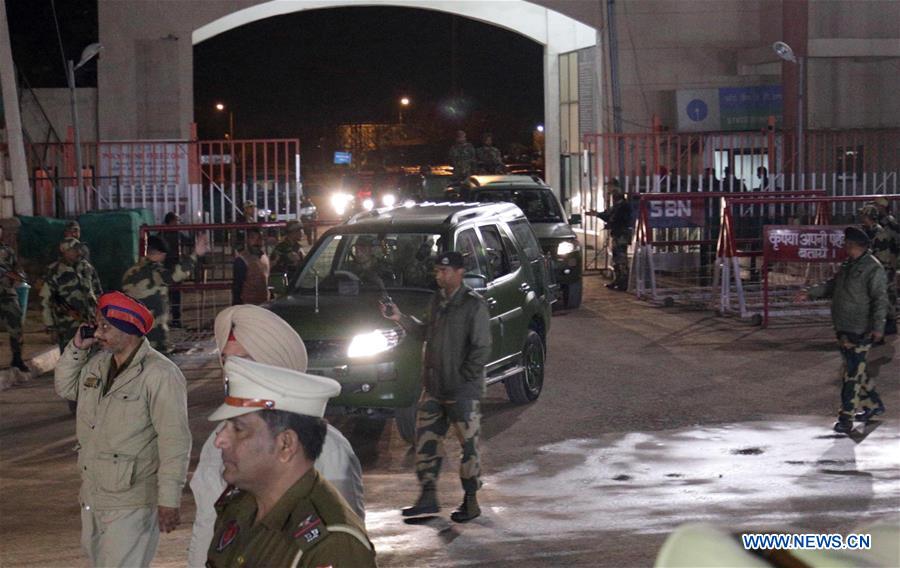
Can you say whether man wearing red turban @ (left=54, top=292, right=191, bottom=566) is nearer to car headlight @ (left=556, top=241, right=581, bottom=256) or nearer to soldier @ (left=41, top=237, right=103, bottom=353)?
soldier @ (left=41, top=237, right=103, bottom=353)

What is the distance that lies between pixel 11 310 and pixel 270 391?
A: 1182 cm

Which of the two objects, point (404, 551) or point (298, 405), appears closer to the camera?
point (298, 405)

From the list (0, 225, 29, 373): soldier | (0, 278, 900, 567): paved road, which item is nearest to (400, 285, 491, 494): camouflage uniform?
(0, 278, 900, 567): paved road

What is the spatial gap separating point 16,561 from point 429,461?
2643 millimetres

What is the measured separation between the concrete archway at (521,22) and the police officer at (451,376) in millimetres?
23478

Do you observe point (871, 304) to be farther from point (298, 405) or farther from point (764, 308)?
point (298, 405)

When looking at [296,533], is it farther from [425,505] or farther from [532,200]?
[532,200]

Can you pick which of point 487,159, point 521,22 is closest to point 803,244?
point 487,159

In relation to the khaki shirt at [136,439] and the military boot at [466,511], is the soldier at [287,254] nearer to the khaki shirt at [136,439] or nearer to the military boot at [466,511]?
the military boot at [466,511]

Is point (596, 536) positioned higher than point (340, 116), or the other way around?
point (340, 116)

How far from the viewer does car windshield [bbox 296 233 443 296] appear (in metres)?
11.3

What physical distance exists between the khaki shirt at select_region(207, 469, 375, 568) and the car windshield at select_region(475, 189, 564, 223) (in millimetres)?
16812

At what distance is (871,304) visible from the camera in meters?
10.7

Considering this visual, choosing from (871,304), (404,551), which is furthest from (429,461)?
(871,304)
